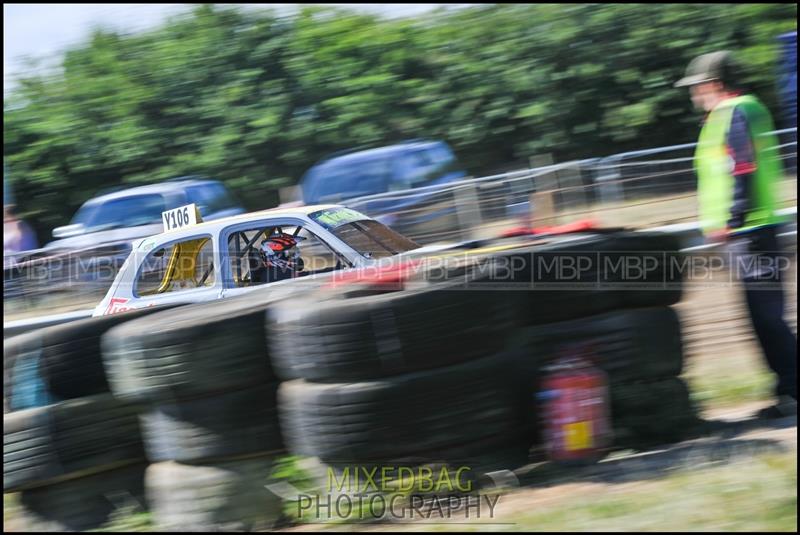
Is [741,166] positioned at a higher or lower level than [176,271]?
higher

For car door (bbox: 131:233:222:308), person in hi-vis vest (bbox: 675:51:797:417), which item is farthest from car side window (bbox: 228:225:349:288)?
person in hi-vis vest (bbox: 675:51:797:417)

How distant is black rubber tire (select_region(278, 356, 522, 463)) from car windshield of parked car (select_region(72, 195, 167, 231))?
39.0 feet

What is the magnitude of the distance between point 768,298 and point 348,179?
11.3 m

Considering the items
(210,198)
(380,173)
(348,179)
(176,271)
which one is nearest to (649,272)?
(176,271)

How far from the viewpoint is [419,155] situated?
51.6ft

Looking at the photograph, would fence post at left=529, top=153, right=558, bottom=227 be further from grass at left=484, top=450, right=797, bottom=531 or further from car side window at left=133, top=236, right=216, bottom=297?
grass at left=484, top=450, right=797, bottom=531

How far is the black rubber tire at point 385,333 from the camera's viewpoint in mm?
4438

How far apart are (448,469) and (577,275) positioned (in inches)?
48.1

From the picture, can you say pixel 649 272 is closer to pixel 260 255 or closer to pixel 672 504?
pixel 672 504

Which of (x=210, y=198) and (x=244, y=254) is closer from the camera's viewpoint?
(x=244, y=254)

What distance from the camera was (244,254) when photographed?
23.3 feet

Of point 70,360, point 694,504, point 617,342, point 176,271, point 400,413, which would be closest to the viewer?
point 694,504

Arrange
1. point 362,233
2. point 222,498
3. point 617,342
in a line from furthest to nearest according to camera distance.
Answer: point 362,233 < point 617,342 < point 222,498

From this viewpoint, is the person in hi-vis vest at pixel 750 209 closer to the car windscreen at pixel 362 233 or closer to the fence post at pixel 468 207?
the car windscreen at pixel 362 233
